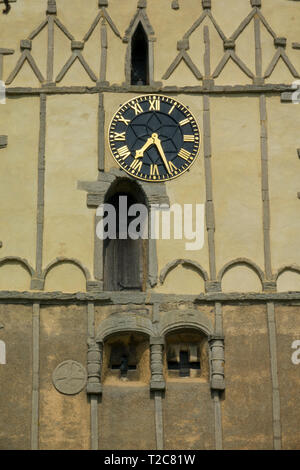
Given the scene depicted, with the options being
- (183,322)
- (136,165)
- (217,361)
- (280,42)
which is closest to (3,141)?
(136,165)

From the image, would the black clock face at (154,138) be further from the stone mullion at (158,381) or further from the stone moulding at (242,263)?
the stone mullion at (158,381)

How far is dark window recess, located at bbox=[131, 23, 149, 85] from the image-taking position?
29.3 m

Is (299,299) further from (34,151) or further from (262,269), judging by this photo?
(34,151)

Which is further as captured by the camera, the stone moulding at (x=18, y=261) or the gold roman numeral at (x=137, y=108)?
the gold roman numeral at (x=137, y=108)

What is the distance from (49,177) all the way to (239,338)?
4.14 metres

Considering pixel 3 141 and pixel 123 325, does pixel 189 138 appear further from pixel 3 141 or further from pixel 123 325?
pixel 123 325

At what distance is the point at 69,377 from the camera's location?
2686 centimetres

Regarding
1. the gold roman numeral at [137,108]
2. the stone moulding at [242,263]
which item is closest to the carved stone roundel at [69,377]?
the stone moulding at [242,263]

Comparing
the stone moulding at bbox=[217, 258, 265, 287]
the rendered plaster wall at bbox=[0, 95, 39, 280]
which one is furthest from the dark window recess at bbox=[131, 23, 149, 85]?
the stone moulding at bbox=[217, 258, 265, 287]

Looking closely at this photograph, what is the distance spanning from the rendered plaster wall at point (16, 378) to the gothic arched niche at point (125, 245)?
1597 mm

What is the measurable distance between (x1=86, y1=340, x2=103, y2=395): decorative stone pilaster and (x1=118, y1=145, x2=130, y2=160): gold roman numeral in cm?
326

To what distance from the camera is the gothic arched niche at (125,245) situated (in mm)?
27953
